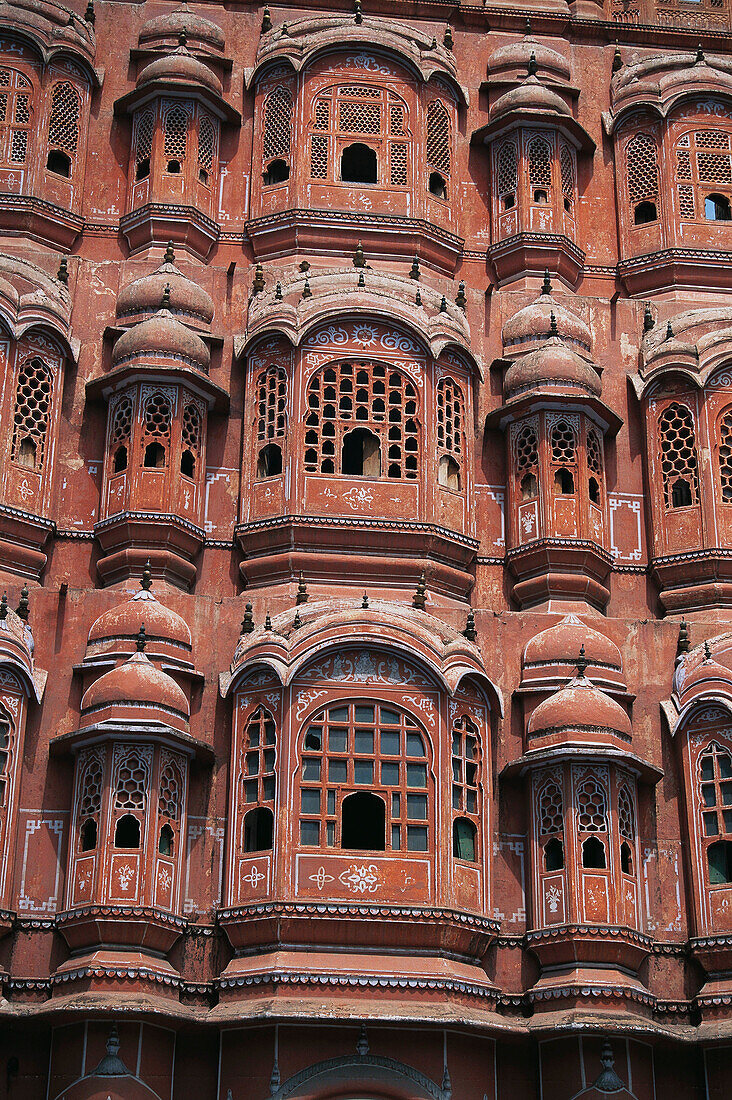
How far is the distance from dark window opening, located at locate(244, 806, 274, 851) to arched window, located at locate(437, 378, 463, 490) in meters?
5.55

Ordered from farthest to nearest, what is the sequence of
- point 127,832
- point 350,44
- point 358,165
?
point 358,165 < point 350,44 < point 127,832

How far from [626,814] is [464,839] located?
213cm

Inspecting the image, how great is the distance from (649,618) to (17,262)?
10462mm

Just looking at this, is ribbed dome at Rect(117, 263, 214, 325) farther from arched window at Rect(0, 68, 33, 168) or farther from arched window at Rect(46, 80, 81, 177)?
arched window at Rect(0, 68, 33, 168)

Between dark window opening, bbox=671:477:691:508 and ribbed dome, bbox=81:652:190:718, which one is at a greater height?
dark window opening, bbox=671:477:691:508

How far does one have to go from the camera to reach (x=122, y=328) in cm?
2423

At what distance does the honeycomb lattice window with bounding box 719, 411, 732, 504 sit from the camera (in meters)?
23.8

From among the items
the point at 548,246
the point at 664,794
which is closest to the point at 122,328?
the point at 548,246

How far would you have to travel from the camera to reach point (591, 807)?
2088 centimetres

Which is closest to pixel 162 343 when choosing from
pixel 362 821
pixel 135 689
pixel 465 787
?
pixel 135 689

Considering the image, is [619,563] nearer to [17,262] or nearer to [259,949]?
[259,949]

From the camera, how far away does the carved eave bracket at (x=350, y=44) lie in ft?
86.8

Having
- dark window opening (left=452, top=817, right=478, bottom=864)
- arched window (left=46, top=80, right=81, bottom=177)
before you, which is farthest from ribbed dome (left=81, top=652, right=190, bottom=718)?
arched window (left=46, top=80, right=81, bottom=177)

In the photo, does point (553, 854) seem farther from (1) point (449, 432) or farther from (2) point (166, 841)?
(1) point (449, 432)
